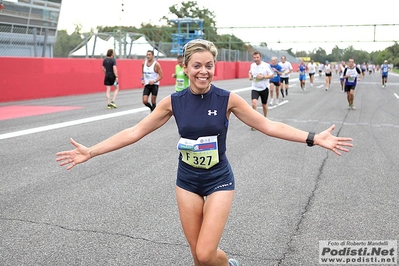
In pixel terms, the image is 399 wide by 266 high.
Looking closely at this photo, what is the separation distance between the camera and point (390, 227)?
4879 mm

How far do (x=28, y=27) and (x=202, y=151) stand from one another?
2178cm

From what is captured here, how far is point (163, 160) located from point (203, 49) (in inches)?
195

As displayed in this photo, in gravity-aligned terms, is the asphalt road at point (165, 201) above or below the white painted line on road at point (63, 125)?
below

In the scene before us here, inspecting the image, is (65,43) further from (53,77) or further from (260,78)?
(260,78)

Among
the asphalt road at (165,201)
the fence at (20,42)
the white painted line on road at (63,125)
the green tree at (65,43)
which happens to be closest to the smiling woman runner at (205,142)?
the asphalt road at (165,201)

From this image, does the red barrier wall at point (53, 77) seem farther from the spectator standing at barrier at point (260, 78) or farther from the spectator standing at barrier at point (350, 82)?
the spectator standing at barrier at point (350, 82)

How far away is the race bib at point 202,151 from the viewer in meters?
3.31

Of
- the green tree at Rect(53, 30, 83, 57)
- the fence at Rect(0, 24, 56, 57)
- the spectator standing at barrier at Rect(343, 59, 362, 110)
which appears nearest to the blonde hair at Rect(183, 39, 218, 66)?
the spectator standing at barrier at Rect(343, 59, 362, 110)

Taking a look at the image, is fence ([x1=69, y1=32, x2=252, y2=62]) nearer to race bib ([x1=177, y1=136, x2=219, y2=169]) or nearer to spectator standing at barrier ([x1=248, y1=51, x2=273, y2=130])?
spectator standing at barrier ([x1=248, y1=51, x2=273, y2=130])

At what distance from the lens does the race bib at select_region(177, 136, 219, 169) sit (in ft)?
10.9

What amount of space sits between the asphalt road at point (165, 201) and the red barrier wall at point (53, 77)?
7.95 meters

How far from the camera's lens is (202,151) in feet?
10.9

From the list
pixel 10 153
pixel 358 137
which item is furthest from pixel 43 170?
pixel 358 137

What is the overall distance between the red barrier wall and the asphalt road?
313 inches
